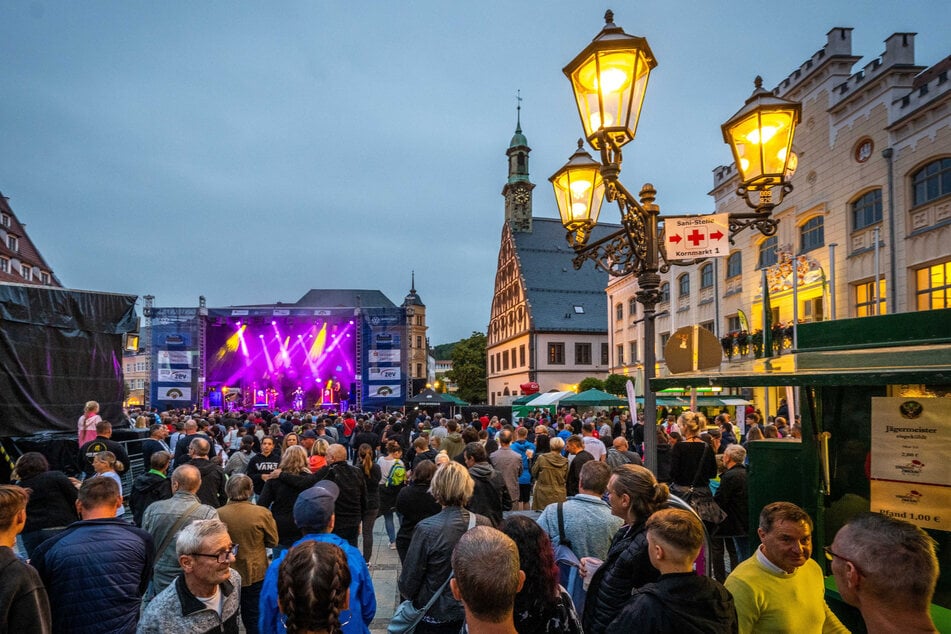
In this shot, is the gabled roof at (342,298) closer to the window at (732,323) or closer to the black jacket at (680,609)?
the window at (732,323)

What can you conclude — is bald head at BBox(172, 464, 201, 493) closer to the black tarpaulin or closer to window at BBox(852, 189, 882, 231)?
the black tarpaulin

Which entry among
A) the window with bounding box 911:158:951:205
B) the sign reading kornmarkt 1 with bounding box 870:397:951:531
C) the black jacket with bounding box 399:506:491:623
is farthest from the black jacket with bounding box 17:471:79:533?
the window with bounding box 911:158:951:205

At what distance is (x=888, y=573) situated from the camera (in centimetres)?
220

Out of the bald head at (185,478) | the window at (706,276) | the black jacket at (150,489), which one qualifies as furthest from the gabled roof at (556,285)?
Result: the bald head at (185,478)

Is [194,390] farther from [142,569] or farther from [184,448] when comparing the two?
[142,569]

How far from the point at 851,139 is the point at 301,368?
3049 centimetres

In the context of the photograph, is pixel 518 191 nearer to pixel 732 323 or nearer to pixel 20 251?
pixel 732 323

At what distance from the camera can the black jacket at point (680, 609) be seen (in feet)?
8.06

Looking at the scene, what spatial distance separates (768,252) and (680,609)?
966 inches

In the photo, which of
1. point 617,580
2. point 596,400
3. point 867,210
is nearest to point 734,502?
point 617,580

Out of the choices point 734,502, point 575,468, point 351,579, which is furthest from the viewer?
point 575,468

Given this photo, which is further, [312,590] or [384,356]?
[384,356]

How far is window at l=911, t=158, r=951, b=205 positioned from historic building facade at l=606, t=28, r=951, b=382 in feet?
0.10

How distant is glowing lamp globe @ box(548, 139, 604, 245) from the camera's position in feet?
19.9
